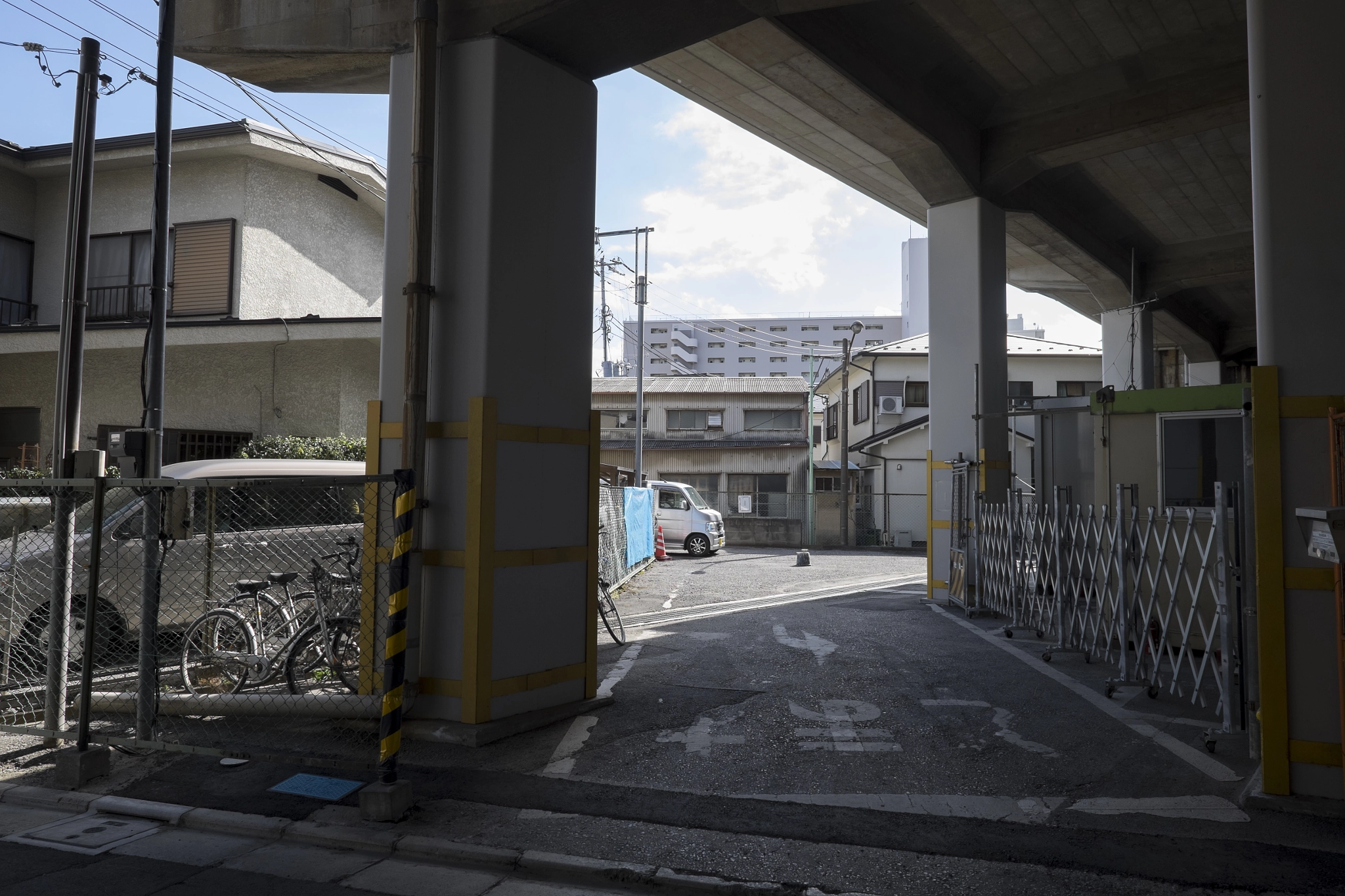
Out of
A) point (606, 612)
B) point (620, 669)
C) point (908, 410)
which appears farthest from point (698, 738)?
point (908, 410)

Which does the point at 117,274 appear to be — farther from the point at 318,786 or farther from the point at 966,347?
the point at 966,347

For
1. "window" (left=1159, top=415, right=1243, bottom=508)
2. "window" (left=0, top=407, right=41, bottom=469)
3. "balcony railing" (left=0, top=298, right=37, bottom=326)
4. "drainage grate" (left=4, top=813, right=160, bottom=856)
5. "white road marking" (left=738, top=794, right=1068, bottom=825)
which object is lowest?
"drainage grate" (left=4, top=813, right=160, bottom=856)

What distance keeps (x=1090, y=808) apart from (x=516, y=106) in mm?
5955

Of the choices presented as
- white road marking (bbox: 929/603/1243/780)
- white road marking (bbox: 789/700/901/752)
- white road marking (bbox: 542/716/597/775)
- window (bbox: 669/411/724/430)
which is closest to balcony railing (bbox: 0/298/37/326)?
white road marking (bbox: 542/716/597/775)

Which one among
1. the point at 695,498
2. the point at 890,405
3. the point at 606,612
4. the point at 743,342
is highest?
the point at 743,342

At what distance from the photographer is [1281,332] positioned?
4.82 m

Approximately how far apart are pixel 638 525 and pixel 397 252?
12.3 metres

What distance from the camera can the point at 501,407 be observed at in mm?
6211

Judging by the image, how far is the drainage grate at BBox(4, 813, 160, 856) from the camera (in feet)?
14.1

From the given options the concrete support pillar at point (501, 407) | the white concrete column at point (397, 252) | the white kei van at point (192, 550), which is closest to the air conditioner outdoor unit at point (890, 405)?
the white kei van at point (192, 550)

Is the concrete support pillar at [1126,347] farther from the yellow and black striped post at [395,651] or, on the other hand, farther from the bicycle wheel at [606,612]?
the yellow and black striped post at [395,651]

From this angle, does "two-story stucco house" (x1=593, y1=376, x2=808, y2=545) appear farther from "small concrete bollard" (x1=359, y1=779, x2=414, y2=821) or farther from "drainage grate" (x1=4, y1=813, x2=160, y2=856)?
"drainage grate" (x1=4, y1=813, x2=160, y2=856)

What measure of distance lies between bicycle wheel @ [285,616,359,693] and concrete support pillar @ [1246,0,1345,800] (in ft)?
19.7

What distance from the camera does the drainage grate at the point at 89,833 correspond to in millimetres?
4289
